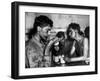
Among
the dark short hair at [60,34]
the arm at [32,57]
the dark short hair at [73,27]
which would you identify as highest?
the dark short hair at [73,27]

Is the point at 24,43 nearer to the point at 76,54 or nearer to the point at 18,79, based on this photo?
the point at 18,79

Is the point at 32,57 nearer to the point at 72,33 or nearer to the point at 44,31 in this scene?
the point at 44,31

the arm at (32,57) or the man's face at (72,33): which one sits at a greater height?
the man's face at (72,33)

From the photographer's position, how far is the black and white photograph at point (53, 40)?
4.33 ft

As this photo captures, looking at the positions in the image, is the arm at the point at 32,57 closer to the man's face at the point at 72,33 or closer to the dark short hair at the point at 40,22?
the dark short hair at the point at 40,22

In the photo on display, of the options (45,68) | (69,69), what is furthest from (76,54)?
(45,68)

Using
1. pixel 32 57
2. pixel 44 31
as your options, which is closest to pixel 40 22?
pixel 44 31

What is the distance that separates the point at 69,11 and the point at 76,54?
0.22 m

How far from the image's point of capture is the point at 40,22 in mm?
1373

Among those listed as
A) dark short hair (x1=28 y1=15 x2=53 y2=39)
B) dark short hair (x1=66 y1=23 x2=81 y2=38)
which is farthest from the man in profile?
dark short hair (x1=66 y1=23 x2=81 y2=38)

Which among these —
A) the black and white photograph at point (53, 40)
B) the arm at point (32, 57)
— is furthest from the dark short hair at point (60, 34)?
the arm at point (32, 57)

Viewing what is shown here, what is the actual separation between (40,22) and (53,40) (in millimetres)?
108

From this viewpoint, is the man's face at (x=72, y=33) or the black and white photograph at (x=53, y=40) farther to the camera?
the man's face at (x=72, y=33)

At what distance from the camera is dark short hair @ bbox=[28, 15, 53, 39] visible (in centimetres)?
136
